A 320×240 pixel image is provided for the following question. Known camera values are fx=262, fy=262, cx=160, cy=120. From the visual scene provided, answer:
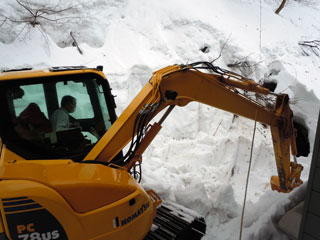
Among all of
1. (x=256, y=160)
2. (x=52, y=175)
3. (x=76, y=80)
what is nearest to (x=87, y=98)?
(x=76, y=80)

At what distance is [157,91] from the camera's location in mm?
2502

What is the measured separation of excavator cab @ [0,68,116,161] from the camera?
2461mm

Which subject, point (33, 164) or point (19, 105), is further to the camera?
point (19, 105)

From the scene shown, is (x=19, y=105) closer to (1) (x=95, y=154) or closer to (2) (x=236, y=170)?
(1) (x=95, y=154)

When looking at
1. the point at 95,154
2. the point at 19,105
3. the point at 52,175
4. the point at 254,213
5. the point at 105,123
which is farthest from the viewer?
the point at 254,213

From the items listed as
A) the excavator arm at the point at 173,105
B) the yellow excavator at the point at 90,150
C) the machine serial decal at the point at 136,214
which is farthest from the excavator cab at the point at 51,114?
the machine serial decal at the point at 136,214

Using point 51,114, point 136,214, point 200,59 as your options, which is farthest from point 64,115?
point 200,59

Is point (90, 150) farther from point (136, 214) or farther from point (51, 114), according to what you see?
point (136, 214)

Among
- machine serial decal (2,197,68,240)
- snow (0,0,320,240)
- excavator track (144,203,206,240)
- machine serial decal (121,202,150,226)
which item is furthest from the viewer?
snow (0,0,320,240)

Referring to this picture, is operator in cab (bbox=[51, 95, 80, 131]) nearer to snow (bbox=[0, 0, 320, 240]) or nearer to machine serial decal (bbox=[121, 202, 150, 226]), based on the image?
machine serial decal (bbox=[121, 202, 150, 226])

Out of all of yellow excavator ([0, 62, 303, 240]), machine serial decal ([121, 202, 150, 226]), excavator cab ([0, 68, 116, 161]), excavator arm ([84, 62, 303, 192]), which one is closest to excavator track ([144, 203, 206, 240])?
yellow excavator ([0, 62, 303, 240])

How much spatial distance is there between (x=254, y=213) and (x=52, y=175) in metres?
3.15

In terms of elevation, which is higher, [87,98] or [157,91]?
[157,91]

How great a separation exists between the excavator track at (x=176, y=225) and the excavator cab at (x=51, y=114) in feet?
3.81
